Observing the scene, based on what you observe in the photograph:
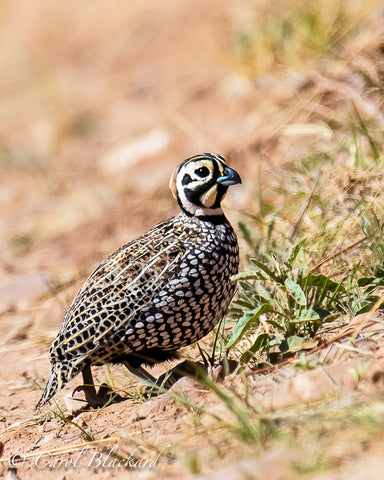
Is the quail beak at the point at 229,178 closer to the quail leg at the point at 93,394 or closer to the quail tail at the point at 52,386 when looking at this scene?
the quail leg at the point at 93,394

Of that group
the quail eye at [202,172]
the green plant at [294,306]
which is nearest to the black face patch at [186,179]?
the quail eye at [202,172]

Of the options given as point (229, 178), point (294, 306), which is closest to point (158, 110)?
point (229, 178)

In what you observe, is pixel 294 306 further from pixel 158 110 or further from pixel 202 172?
pixel 158 110

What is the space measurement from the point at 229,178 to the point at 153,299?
2.82 ft

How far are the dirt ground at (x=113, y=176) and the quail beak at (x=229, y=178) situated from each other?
1099 millimetres

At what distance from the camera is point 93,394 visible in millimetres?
4633

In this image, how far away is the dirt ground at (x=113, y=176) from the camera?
143 inches

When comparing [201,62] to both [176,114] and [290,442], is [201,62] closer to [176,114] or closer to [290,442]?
[176,114]

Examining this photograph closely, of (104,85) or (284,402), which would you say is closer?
(284,402)

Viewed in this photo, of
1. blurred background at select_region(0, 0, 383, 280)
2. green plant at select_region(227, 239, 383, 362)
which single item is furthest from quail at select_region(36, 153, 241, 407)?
blurred background at select_region(0, 0, 383, 280)

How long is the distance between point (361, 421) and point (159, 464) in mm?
933

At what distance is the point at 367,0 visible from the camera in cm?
817

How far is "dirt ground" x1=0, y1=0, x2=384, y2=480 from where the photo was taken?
3.64m

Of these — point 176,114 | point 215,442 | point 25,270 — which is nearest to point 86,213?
point 25,270
